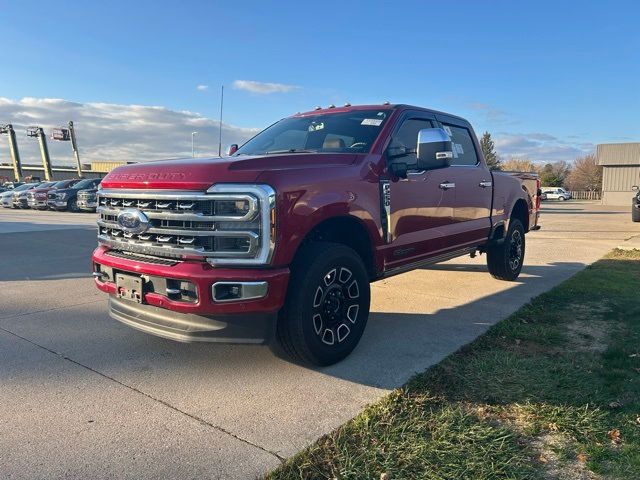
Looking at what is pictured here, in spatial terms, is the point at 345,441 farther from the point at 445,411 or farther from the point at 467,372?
the point at 467,372

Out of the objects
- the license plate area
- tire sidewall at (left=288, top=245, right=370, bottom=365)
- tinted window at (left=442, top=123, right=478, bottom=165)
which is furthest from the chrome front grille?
tinted window at (left=442, top=123, right=478, bottom=165)

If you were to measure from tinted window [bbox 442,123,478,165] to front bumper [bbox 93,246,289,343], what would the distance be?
313 cm

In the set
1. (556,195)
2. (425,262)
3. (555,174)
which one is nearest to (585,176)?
(555,174)

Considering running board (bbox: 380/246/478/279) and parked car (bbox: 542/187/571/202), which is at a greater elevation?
running board (bbox: 380/246/478/279)

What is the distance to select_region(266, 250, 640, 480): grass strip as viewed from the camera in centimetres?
257

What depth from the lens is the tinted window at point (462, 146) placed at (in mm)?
5797

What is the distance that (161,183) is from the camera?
350 centimetres

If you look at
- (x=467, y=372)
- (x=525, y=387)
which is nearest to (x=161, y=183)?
(x=467, y=372)

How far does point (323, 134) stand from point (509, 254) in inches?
142

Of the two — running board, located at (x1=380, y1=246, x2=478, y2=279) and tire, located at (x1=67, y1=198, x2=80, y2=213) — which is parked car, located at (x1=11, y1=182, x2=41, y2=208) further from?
running board, located at (x1=380, y1=246, x2=478, y2=279)

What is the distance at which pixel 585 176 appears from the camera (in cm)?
8550

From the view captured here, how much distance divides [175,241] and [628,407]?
3115mm

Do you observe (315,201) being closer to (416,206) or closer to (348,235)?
(348,235)

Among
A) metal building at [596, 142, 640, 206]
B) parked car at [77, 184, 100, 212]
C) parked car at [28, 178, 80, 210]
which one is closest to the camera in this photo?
parked car at [77, 184, 100, 212]
